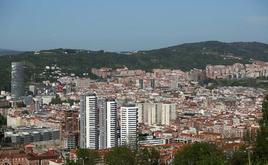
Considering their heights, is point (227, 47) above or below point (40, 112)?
above

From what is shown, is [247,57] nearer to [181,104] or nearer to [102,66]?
[102,66]

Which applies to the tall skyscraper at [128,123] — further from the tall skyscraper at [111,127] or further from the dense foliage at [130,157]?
the dense foliage at [130,157]

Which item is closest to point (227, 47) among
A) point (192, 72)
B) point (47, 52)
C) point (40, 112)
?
point (192, 72)

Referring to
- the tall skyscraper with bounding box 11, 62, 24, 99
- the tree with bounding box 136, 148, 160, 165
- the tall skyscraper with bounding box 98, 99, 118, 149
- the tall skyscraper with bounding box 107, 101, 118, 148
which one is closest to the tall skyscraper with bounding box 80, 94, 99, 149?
the tall skyscraper with bounding box 98, 99, 118, 149

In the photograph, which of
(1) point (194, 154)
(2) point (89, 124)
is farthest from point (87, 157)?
(2) point (89, 124)

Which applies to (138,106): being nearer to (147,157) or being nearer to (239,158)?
(147,157)
